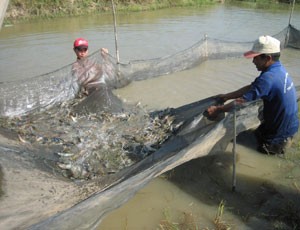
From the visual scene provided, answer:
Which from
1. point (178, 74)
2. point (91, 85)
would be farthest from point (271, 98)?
point (178, 74)

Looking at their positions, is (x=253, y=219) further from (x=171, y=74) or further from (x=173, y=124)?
(x=171, y=74)

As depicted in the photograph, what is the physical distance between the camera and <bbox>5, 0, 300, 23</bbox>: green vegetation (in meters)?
15.7

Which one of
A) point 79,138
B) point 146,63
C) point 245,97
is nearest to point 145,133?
point 79,138

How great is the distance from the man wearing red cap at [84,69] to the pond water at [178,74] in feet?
2.89

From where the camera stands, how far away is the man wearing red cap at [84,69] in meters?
5.43

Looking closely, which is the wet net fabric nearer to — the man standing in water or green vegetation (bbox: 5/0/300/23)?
the man standing in water

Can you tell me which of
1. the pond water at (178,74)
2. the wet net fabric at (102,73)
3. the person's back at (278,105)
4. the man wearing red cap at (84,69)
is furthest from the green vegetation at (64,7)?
the person's back at (278,105)

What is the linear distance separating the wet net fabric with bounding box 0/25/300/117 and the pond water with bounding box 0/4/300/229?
0.73ft

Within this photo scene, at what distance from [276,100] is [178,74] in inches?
169

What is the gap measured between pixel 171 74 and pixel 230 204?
4.90 metres

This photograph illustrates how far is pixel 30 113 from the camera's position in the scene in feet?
16.9

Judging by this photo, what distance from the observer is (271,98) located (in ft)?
11.5

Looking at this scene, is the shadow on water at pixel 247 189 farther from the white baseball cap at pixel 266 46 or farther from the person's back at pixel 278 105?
the white baseball cap at pixel 266 46

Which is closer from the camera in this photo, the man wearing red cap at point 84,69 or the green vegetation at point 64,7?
the man wearing red cap at point 84,69
